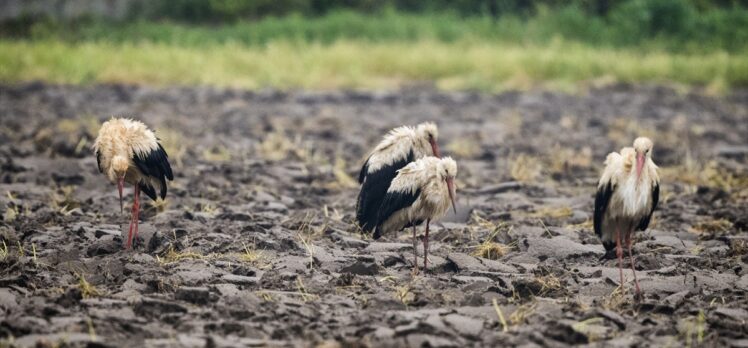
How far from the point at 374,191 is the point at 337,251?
69 centimetres

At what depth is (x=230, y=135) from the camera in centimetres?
1508

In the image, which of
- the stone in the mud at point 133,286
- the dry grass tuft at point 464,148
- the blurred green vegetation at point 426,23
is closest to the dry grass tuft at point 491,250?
the stone in the mud at point 133,286

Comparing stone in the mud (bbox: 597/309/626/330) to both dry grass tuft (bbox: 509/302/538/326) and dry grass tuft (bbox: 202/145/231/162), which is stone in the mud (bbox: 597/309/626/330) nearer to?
dry grass tuft (bbox: 509/302/538/326)

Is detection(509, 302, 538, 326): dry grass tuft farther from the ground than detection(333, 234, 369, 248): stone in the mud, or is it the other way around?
detection(509, 302, 538, 326): dry grass tuft

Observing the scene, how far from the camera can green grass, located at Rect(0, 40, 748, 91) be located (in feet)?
72.7

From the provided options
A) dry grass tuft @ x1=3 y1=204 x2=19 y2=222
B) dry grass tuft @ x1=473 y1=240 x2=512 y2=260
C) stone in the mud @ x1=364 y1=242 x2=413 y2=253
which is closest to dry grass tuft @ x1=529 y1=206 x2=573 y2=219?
dry grass tuft @ x1=473 y1=240 x2=512 y2=260

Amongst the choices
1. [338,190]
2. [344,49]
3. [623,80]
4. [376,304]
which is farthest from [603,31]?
[376,304]

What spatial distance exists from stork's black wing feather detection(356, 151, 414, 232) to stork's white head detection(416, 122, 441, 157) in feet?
0.42

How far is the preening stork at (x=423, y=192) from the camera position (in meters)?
7.43

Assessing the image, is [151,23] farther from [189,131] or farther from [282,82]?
[189,131]

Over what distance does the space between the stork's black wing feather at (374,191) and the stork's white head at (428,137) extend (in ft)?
0.42

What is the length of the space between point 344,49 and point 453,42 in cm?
424

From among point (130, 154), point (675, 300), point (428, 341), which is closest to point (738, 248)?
point (675, 300)

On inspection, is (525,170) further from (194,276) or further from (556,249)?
(194,276)
